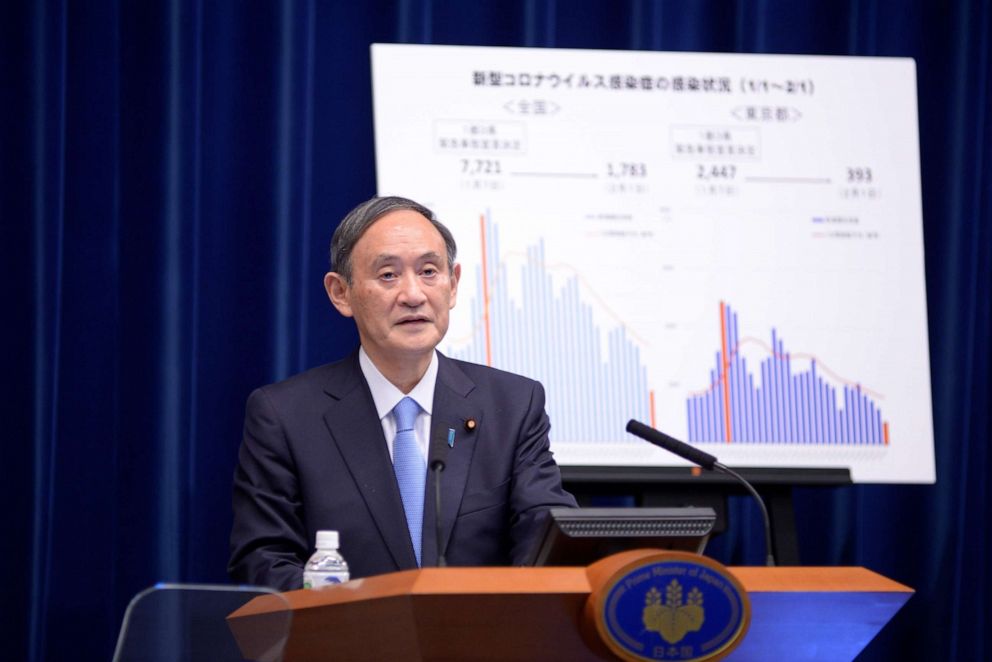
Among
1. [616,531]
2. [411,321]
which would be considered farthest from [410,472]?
[616,531]

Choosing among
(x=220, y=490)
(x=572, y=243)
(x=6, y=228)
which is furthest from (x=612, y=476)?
(x=6, y=228)

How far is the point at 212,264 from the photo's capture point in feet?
11.0

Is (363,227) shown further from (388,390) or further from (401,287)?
(388,390)

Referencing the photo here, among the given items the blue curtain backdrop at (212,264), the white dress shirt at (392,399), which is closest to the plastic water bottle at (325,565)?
the white dress shirt at (392,399)

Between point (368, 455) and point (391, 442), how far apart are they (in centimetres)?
7

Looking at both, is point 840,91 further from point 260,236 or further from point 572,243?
point 260,236

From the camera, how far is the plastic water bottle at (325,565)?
5.83 ft

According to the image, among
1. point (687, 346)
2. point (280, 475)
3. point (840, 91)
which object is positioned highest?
point (840, 91)

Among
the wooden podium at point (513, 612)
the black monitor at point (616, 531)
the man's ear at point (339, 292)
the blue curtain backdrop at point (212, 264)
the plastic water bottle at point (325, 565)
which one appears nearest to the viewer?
the wooden podium at point (513, 612)

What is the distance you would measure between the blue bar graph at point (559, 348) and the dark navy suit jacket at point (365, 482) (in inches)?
18.8

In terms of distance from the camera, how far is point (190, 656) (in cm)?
107

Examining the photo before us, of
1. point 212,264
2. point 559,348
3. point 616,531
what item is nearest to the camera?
point 616,531

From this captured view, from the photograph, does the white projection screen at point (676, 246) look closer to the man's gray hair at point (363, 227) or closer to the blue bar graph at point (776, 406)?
the blue bar graph at point (776, 406)

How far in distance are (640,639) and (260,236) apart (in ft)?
7.58
